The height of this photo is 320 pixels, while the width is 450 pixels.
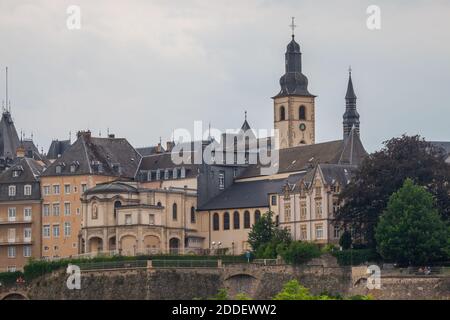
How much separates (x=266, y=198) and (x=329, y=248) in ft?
53.1

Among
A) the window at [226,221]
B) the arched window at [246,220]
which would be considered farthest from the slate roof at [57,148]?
the arched window at [246,220]

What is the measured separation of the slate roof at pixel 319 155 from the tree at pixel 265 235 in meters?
6.93

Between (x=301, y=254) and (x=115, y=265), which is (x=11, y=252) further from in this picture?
(x=301, y=254)

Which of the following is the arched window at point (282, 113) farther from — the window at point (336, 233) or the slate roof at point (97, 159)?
the window at point (336, 233)

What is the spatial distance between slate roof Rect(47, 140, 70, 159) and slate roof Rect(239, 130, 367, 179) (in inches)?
1348

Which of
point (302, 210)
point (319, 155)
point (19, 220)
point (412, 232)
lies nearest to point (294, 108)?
point (319, 155)

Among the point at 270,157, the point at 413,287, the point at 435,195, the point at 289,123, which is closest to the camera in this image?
the point at 413,287

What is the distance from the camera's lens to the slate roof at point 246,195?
142 meters

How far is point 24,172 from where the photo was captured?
490 feet

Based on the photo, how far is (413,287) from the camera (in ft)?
383

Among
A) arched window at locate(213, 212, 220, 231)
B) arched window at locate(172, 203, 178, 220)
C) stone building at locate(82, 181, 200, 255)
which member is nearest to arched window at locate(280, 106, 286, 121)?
stone building at locate(82, 181, 200, 255)

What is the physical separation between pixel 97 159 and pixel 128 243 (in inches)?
414
